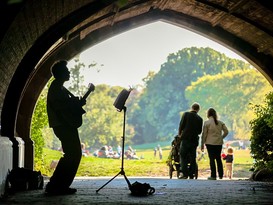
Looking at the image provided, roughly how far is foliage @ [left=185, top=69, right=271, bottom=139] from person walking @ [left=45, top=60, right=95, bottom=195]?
4448cm

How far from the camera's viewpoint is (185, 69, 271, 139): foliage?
178 feet

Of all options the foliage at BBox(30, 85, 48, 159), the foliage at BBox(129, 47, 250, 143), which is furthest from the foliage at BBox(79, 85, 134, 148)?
the foliage at BBox(30, 85, 48, 159)

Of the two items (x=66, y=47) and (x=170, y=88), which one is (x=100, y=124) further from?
(x=66, y=47)

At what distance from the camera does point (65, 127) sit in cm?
845

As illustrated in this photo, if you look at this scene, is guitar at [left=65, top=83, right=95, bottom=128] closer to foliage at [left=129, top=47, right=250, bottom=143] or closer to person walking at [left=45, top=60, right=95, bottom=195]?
person walking at [left=45, top=60, right=95, bottom=195]

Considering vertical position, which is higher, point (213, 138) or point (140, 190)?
point (213, 138)

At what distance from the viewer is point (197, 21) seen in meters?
16.8

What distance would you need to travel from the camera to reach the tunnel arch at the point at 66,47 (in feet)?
40.6

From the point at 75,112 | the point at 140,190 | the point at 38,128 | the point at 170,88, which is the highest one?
the point at 170,88

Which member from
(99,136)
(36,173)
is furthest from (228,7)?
(99,136)

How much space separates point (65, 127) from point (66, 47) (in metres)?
7.84

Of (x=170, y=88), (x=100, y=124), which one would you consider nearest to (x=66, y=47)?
(x=100, y=124)

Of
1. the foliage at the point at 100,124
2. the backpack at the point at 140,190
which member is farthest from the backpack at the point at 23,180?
the foliage at the point at 100,124

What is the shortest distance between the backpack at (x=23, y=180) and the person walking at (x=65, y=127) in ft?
3.37
